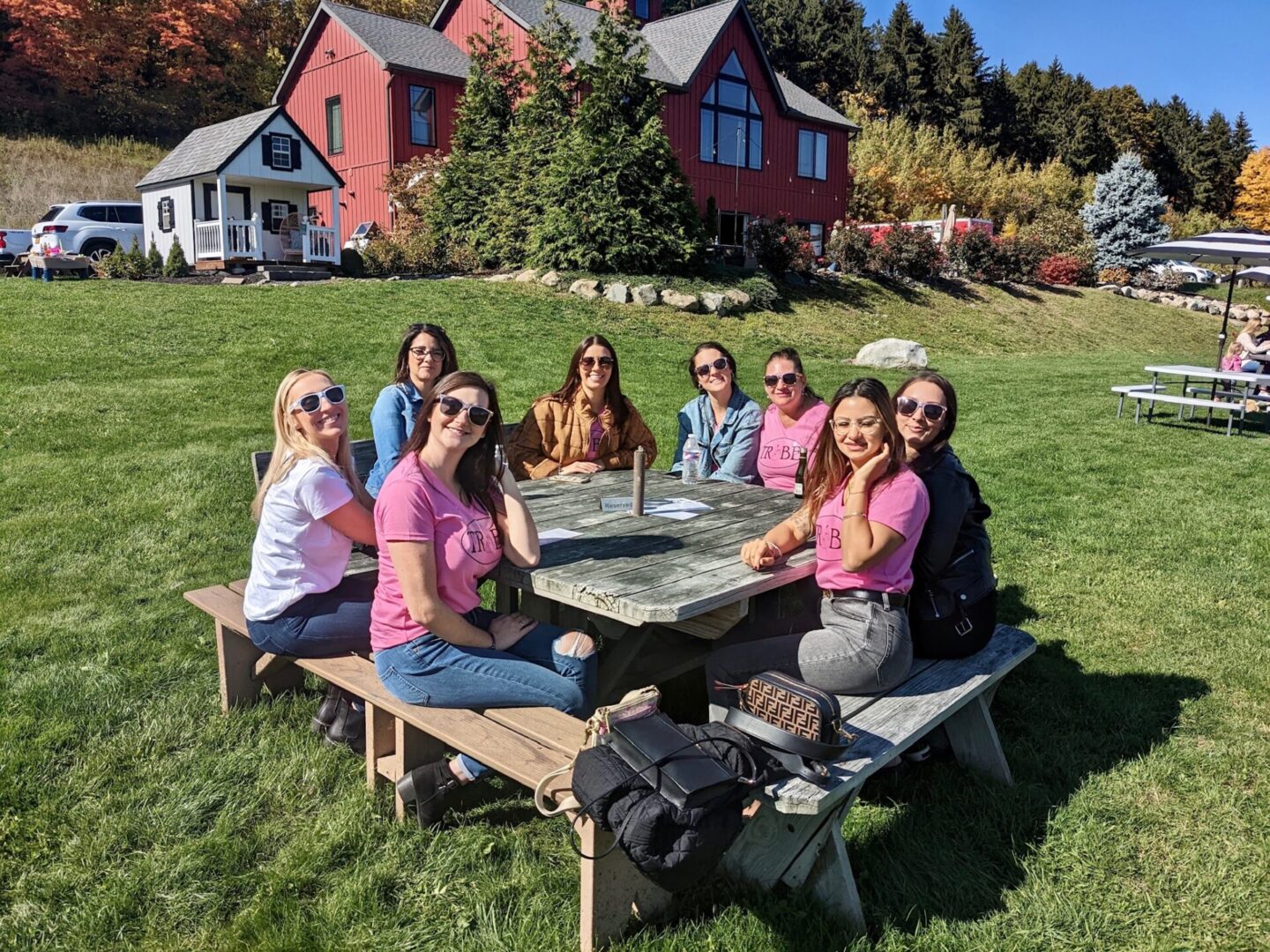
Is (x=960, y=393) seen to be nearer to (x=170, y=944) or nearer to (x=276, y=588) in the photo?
(x=276, y=588)

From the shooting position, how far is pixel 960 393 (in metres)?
13.6

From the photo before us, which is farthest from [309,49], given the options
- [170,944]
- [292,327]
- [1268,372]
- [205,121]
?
[170,944]

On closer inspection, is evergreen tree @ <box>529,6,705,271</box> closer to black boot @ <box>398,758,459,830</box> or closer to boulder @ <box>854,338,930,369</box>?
boulder @ <box>854,338,930,369</box>

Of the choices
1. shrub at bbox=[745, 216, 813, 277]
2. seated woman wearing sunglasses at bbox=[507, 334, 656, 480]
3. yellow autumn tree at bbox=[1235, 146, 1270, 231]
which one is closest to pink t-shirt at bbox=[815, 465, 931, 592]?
seated woman wearing sunglasses at bbox=[507, 334, 656, 480]

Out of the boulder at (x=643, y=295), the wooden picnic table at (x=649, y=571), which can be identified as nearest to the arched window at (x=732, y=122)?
the boulder at (x=643, y=295)

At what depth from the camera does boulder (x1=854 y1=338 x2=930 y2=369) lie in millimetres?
15875

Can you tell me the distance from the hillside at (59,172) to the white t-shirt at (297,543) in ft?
101

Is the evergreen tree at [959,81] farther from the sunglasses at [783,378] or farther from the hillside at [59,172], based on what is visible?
the sunglasses at [783,378]

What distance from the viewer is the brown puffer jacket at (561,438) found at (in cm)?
545

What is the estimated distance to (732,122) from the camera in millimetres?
27500

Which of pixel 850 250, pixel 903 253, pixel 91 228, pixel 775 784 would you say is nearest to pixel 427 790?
pixel 775 784

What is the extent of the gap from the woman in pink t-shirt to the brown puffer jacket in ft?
7.28

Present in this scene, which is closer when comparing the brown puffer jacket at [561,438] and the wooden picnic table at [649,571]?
the wooden picnic table at [649,571]

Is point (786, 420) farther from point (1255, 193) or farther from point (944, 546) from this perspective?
point (1255, 193)
